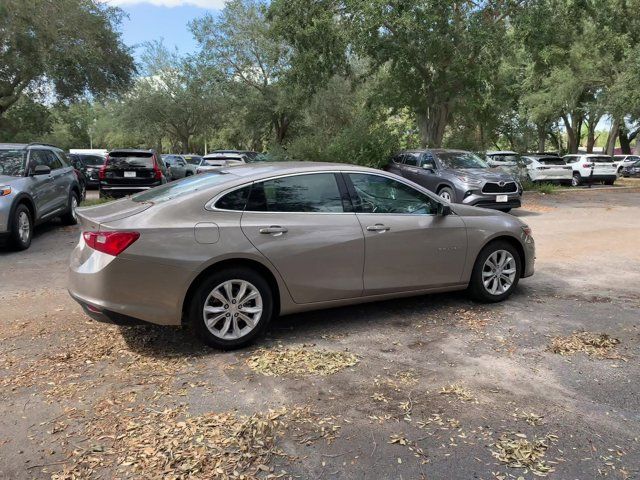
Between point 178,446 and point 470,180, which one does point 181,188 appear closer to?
point 178,446

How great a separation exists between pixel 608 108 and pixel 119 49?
23.1 m

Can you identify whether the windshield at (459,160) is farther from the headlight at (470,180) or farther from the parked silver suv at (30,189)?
the parked silver suv at (30,189)

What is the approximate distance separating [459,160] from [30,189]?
9.92 metres

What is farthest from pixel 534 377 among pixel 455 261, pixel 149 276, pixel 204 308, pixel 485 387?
pixel 149 276

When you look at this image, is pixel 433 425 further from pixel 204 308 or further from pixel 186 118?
pixel 186 118

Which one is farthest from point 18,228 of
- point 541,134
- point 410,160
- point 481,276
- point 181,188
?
point 541,134

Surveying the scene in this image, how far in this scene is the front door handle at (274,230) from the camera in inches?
175

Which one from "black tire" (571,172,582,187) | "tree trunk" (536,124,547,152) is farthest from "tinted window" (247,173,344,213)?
"tree trunk" (536,124,547,152)

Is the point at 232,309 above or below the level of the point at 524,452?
above

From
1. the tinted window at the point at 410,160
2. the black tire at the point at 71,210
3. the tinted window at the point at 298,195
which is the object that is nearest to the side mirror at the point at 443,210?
the tinted window at the point at 298,195

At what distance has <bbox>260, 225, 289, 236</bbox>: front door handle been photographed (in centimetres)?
444

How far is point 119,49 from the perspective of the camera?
75.8ft

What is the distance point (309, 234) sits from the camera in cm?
461

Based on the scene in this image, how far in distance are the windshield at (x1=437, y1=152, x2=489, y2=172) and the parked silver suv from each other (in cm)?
889
